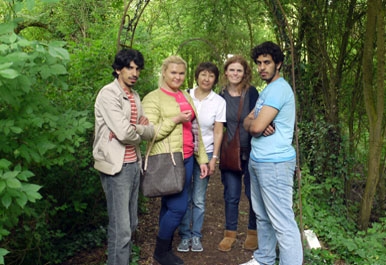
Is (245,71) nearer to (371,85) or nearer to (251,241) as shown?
(251,241)

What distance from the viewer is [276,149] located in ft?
9.84

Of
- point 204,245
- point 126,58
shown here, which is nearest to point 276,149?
point 126,58

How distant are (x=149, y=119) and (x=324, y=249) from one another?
2.30m

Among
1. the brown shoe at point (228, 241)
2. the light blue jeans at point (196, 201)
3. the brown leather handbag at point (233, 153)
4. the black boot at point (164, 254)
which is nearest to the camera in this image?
the black boot at point (164, 254)

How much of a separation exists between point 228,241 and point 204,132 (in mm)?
1143

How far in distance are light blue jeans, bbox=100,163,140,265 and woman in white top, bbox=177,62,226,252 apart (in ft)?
2.92

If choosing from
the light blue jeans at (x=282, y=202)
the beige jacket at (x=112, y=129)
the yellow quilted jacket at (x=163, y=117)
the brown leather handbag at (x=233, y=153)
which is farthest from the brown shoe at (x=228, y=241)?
the beige jacket at (x=112, y=129)

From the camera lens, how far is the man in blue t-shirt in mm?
2984

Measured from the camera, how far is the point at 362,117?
6305 millimetres

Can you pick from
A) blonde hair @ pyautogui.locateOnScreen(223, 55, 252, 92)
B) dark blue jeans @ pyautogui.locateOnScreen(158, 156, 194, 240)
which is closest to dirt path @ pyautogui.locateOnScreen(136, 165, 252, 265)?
dark blue jeans @ pyautogui.locateOnScreen(158, 156, 194, 240)

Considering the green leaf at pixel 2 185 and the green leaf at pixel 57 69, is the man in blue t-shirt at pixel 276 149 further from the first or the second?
the green leaf at pixel 2 185

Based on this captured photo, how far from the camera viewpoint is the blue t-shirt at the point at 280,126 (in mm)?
2969

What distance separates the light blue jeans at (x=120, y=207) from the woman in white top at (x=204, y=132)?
891 millimetres

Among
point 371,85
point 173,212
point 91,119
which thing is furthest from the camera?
point 371,85
